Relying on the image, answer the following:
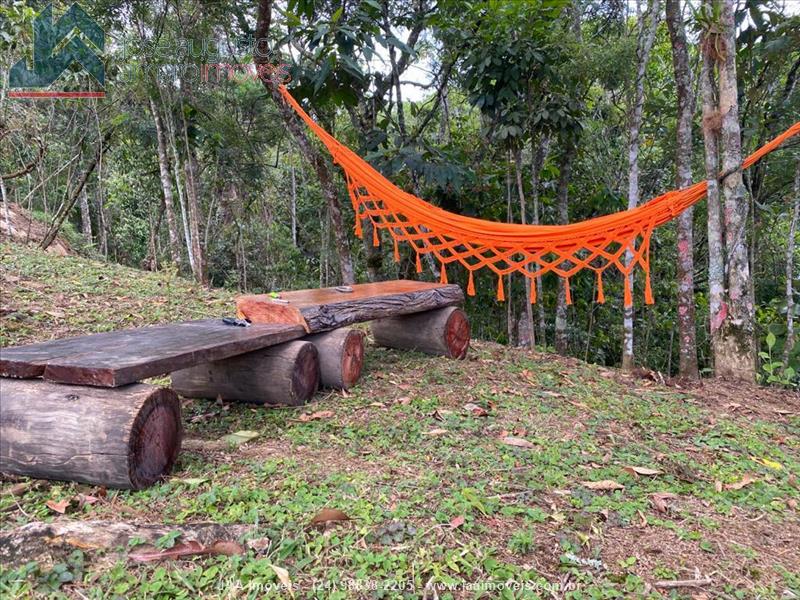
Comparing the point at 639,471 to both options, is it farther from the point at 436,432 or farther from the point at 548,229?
the point at 548,229

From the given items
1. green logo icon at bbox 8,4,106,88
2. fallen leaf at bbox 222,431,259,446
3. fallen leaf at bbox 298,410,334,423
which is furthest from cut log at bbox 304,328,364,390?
green logo icon at bbox 8,4,106,88

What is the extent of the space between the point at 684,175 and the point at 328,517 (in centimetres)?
274

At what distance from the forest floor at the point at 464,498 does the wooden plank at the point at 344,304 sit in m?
0.35

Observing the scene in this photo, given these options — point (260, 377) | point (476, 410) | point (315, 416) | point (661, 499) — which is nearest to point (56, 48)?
point (260, 377)

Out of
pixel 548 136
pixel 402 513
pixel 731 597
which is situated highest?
pixel 548 136

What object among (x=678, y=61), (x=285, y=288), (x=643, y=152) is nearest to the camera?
(x=678, y=61)

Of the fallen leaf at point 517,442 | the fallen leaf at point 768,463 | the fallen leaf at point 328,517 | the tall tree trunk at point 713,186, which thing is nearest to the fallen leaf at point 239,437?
the fallen leaf at point 328,517

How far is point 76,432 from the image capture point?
1.46 m

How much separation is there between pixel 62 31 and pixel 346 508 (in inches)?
185

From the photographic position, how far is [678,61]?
9.80 feet

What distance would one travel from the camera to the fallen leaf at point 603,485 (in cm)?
168

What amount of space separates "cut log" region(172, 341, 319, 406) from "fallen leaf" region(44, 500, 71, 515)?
942 mm

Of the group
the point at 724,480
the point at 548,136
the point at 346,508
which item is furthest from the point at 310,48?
the point at 724,480

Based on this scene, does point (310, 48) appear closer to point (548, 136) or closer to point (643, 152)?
point (548, 136)
